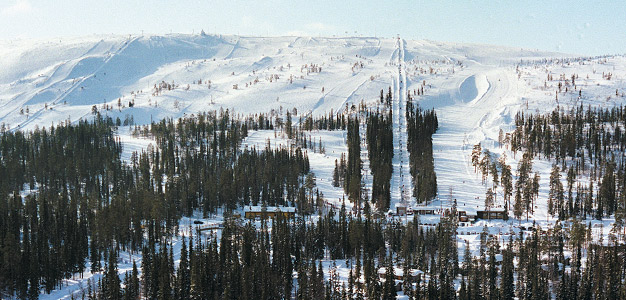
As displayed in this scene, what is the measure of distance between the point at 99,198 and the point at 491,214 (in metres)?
91.9

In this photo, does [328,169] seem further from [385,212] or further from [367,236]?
[367,236]

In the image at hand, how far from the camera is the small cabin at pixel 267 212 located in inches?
5684

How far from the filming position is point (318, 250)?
123188 mm

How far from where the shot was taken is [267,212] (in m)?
147

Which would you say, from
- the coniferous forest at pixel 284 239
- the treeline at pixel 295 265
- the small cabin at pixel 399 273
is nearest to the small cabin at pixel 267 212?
the coniferous forest at pixel 284 239

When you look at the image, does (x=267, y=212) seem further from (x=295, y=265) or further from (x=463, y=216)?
(x=463, y=216)

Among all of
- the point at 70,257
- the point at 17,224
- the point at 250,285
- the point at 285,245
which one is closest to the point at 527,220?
the point at 285,245

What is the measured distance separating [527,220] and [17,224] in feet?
353

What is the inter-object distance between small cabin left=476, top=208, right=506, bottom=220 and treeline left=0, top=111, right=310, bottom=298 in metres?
39.5

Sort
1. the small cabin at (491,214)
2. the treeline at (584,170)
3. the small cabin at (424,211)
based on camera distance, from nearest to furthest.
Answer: the treeline at (584,170) → the small cabin at (491,214) → the small cabin at (424,211)

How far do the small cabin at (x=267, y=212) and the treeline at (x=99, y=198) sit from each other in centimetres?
361

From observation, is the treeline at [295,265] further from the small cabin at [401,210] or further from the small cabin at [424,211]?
the small cabin at [401,210]

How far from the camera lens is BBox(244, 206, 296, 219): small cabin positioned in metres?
144

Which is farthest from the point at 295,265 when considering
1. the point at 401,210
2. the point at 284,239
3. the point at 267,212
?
the point at 401,210
